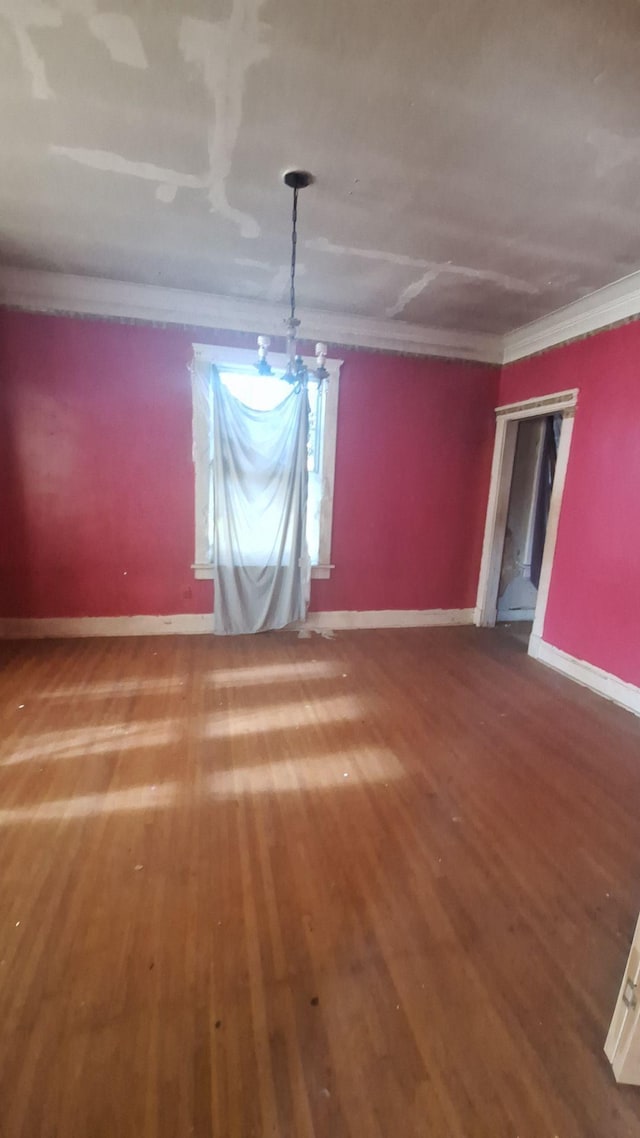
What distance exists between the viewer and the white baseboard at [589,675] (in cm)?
298

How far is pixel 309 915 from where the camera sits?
58.7 inches

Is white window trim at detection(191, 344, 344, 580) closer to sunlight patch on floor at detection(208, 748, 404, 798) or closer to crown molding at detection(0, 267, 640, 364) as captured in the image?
crown molding at detection(0, 267, 640, 364)

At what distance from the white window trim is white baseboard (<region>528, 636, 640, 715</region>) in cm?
189

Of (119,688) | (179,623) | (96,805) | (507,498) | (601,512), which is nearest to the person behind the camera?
(96,805)

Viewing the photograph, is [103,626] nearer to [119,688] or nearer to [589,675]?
[119,688]

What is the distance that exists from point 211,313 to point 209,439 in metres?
0.96

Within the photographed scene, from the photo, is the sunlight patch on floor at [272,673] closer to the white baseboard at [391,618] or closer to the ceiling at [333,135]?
the white baseboard at [391,618]

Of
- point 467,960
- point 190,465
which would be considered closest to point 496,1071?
point 467,960

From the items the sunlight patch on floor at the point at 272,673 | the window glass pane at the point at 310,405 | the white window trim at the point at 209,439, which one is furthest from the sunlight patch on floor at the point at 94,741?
the window glass pane at the point at 310,405

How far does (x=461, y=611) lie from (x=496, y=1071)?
3686mm

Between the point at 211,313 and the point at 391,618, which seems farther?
the point at 391,618

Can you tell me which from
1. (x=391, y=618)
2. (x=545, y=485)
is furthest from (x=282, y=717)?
(x=545, y=485)

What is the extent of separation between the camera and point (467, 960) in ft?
4.51

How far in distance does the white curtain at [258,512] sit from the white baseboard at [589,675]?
202 centimetres
